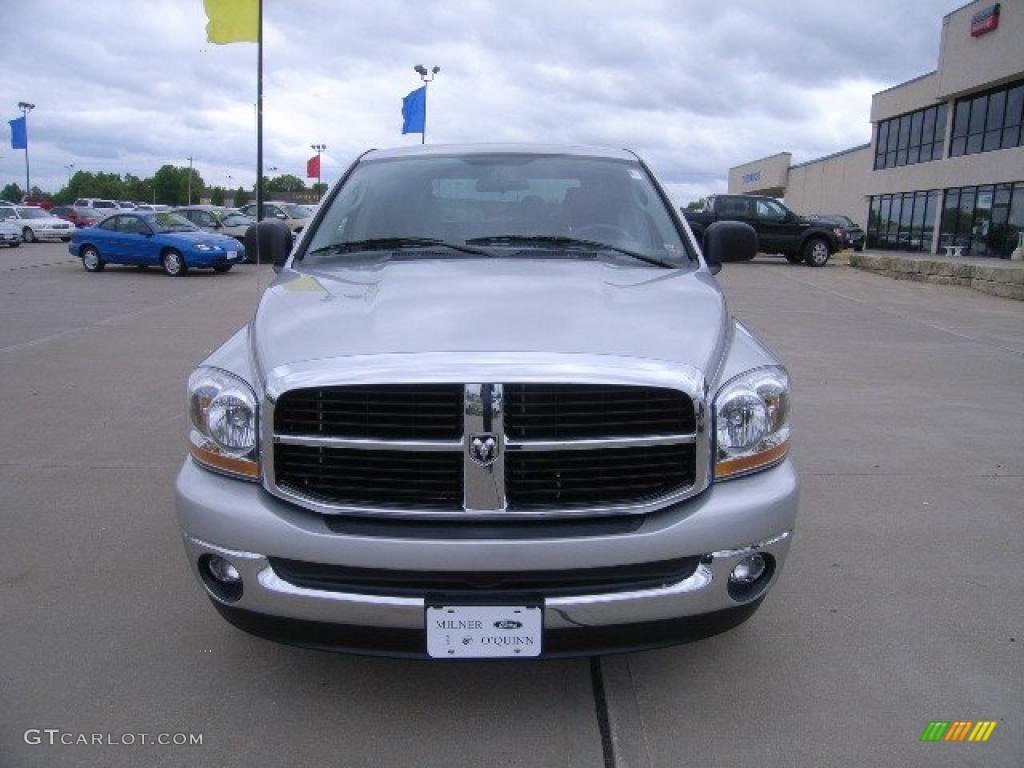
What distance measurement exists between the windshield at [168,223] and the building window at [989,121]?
26397 mm

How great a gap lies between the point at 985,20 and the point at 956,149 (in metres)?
4.99

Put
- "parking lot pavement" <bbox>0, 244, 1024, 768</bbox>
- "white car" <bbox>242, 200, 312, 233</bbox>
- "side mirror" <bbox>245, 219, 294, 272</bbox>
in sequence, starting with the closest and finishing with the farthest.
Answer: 1. "parking lot pavement" <bbox>0, 244, 1024, 768</bbox>
2. "side mirror" <bbox>245, 219, 294, 272</bbox>
3. "white car" <bbox>242, 200, 312, 233</bbox>

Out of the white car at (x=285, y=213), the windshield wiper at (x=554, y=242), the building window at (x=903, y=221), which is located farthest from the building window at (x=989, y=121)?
the windshield wiper at (x=554, y=242)

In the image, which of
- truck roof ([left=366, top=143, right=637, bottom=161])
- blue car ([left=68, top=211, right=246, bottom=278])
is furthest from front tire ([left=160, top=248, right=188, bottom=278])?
truck roof ([left=366, top=143, right=637, bottom=161])

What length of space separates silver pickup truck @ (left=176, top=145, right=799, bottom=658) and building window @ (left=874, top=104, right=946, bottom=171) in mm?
36745

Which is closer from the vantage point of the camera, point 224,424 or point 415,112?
point 224,424

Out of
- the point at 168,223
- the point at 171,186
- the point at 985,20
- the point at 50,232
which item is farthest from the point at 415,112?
the point at 171,186

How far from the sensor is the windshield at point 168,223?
19.6 metres

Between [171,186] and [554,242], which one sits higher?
[171,186]

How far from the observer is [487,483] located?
2.37m

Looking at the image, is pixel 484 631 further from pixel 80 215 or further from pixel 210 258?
pixel 80 215

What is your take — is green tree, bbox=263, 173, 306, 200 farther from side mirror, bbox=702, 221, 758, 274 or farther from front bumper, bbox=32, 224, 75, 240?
Result: side mirror, bbox=702, 221, 758, 274

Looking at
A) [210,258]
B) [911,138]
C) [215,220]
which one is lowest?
[210,258]

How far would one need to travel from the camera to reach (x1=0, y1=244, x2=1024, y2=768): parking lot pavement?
2527 millimetres
